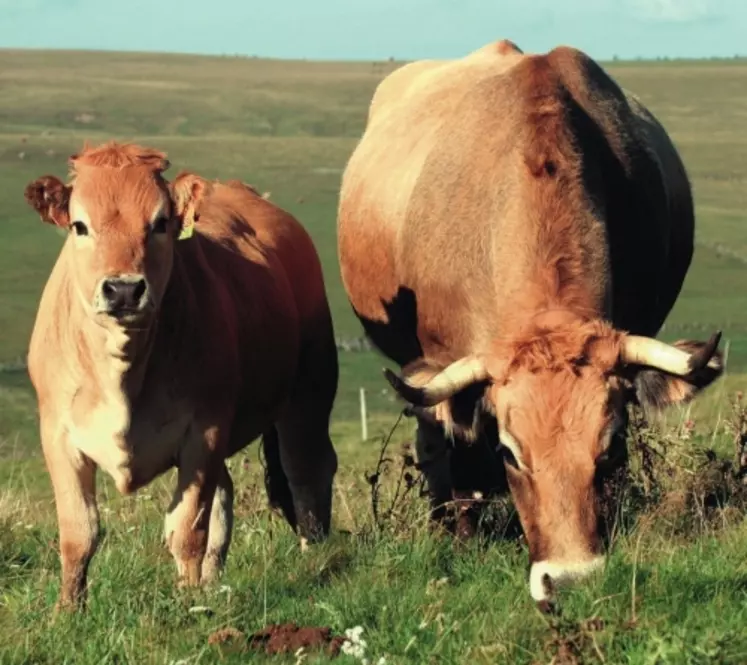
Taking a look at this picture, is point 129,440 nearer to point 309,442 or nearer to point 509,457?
point 509,457

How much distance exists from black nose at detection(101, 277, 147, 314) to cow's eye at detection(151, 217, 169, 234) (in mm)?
517

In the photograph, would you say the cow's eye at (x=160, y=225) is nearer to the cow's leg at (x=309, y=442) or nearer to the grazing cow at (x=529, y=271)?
the grazing cow at (x=529, y=271)

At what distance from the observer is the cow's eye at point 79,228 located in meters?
7.03

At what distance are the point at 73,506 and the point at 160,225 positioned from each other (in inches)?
50.9

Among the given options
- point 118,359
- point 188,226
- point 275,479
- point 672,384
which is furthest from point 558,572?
point 275,479

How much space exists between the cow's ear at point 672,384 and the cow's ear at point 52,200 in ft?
8.82

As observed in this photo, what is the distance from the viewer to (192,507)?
23.9 feet

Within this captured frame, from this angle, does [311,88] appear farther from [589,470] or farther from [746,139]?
[589,470]

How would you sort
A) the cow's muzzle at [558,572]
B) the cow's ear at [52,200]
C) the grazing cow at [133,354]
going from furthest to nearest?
the cow's ear at [52,200] → the grazing cow at [133,354] → the cow's muzzle at [558,572]

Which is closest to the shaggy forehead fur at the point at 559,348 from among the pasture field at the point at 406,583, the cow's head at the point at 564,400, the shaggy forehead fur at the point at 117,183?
the cow's head at the point at 564,400

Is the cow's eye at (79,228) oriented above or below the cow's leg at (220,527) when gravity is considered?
above

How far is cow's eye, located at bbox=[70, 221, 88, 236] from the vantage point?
7027 millimetres

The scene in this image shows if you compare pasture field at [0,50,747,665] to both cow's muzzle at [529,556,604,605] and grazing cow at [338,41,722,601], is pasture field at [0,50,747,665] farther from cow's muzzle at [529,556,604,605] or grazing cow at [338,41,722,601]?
grazing cow at [338,41,722,601]

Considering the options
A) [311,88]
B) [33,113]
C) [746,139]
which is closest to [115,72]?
[311,88]
